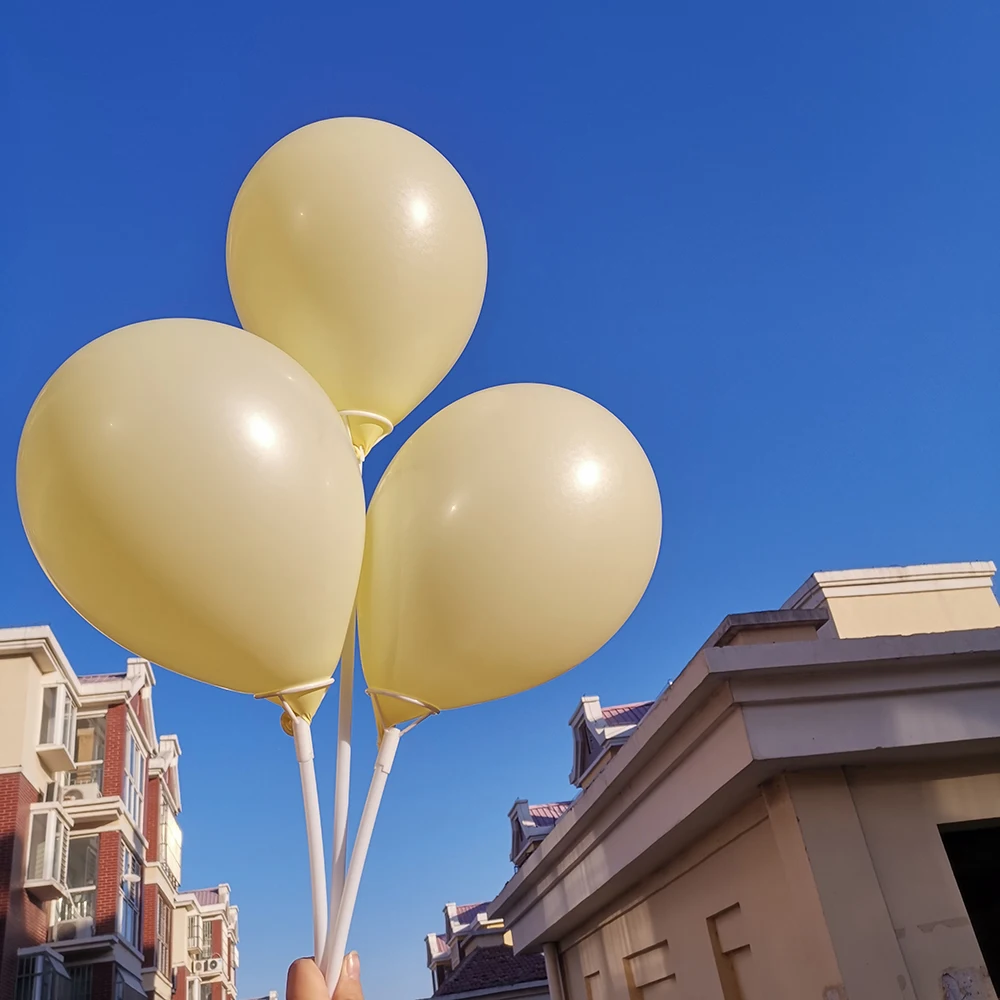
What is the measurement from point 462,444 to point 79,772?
20448 millimetres

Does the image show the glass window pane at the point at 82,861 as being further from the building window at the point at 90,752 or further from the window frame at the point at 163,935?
the window frame at the point at 163,935

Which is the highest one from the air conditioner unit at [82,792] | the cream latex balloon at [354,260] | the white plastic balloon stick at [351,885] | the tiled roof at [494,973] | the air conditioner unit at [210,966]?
the air conditioner unit at [82,792]

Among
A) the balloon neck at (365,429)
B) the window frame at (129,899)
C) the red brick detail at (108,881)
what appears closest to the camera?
the balloon neck at (365,429)

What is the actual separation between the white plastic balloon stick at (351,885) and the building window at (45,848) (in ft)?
53.9

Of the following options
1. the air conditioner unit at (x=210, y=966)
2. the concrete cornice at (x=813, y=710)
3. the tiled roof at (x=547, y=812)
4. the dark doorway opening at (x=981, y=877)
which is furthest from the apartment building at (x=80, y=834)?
the concrete cornice at (x=813, y=710)

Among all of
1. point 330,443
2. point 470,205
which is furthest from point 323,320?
point 470,205

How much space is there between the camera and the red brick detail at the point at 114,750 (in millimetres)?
18859

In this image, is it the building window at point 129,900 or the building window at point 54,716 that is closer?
the building window at point 54,716

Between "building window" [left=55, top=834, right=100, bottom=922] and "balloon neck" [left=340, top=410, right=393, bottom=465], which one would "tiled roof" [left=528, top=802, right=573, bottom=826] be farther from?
"balloon neck" [left=340, top=410, right=393, bottom=465]

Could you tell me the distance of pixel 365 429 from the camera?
2.60 meters

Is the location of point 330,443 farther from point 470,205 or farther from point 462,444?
point 470,205

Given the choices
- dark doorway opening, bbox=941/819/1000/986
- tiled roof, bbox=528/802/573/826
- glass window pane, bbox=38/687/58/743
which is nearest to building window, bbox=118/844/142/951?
glass window pane, bbox=38/687/58/743

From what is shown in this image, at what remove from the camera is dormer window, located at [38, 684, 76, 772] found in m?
16.3

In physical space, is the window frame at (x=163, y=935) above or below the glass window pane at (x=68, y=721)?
below
